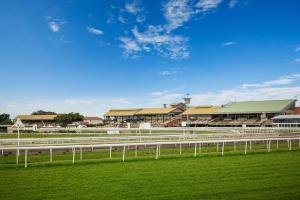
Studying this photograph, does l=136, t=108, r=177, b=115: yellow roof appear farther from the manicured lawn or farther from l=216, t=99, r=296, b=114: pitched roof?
the manicured lawn

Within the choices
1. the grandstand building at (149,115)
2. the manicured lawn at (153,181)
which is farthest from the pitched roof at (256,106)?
the manicured lawn at (153,181)

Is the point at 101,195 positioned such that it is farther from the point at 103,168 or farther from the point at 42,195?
the point at 103,168

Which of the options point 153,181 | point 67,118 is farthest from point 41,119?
point 153,181

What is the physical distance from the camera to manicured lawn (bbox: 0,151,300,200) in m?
9.56

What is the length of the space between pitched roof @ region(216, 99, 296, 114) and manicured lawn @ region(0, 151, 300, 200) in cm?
5171

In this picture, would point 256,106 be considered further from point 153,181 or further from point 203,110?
point 153,181

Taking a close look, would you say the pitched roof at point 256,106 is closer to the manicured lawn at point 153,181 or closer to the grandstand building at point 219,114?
the grandstand building at point 219,114

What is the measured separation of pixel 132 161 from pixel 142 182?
619 cm

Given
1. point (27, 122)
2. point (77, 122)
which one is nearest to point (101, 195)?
point (77, 122)

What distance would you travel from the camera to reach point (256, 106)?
69000mm

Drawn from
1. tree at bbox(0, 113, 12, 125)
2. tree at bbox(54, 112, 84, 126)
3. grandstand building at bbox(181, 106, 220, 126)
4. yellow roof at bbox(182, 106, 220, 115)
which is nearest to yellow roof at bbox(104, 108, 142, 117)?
tree at bbox(54, 112, 84, 126)

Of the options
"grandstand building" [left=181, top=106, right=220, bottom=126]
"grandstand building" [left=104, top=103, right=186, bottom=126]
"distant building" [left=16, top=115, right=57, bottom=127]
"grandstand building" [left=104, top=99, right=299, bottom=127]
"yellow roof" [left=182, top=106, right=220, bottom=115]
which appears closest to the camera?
"grandstand building" [left=104, top=99, right=299, bottom=127]

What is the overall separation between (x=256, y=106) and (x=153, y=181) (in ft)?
200

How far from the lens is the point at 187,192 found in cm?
983
